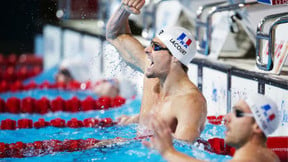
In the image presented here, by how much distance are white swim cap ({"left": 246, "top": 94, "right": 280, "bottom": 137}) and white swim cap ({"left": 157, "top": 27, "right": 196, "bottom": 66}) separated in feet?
3.24

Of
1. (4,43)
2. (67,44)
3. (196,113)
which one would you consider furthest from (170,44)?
(4,43)

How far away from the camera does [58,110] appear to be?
18.9ft

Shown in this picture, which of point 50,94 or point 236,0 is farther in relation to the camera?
point 50,94

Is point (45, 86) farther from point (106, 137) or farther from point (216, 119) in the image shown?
point (106, 137)

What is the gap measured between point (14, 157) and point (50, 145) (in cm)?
26

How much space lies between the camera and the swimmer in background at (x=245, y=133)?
238cm

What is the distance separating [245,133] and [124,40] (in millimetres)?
1767

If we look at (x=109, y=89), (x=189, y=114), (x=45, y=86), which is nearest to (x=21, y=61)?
(x=45, y=86)

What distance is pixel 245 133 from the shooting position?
2.38 meters

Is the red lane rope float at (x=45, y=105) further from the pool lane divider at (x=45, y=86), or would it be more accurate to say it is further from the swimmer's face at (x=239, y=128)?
the swimmer's face at (x=239, y=128)

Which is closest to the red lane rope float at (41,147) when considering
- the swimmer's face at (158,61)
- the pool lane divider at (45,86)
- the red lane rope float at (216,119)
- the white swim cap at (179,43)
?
the swimmer's face at (158,61)

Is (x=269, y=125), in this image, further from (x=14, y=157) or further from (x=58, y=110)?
(x=58, y=110)

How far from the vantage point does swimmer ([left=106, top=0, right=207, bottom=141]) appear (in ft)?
10.6

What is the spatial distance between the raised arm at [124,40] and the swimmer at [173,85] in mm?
107
